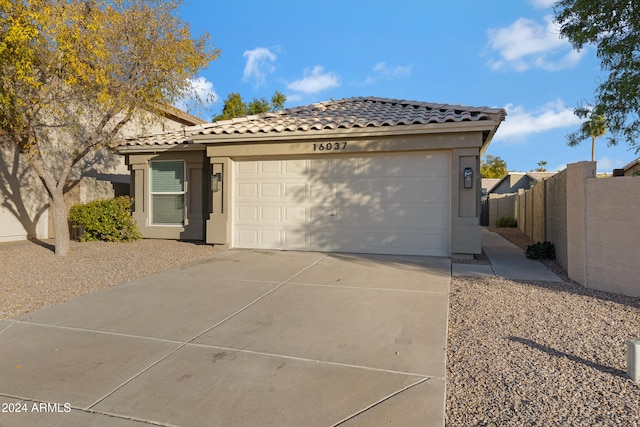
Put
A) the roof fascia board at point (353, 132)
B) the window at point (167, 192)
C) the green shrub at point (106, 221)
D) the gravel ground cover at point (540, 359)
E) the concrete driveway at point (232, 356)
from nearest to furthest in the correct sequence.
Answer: the gravel ground cover at point (540, 359)
the concrete driveway at point (232, 356)
the roof fascia board at point (353, 132)
the green shrub at point (106, 221)
the window at point (167, 192)

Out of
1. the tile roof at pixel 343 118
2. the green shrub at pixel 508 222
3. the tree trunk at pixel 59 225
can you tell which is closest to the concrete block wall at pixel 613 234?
the tile roof at pixel 343 118

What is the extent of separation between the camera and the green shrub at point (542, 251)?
913 cm

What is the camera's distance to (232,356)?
396 centimetres

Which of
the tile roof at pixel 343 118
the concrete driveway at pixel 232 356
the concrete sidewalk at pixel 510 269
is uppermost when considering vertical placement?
the tile roof at pixel 343 118

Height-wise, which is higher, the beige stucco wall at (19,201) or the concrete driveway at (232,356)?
the beige stucco wall at (19,201)

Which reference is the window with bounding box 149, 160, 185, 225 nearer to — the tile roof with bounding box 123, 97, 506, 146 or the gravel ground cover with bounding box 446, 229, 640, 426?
the tile roof with bounding box 123, 97, 506, 146

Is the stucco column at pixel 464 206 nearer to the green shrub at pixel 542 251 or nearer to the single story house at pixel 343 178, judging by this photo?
the single story house at pixel 343 178

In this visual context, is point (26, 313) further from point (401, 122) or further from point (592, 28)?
point (592, 28)

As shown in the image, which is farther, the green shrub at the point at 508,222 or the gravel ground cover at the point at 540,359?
the green shrub at the point at 508,222

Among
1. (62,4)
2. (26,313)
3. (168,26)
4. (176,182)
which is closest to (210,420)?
(26,313)

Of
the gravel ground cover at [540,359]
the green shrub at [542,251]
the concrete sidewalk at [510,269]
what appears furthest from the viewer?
the green shrub at [542,251]

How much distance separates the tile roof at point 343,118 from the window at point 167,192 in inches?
31.7

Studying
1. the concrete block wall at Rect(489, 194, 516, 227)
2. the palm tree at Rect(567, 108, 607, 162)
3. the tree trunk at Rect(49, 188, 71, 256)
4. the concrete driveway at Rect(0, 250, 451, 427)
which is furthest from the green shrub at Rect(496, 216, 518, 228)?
the tree trunk at Rect(49, 188, 71, 256)

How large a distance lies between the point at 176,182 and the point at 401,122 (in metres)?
7.24
